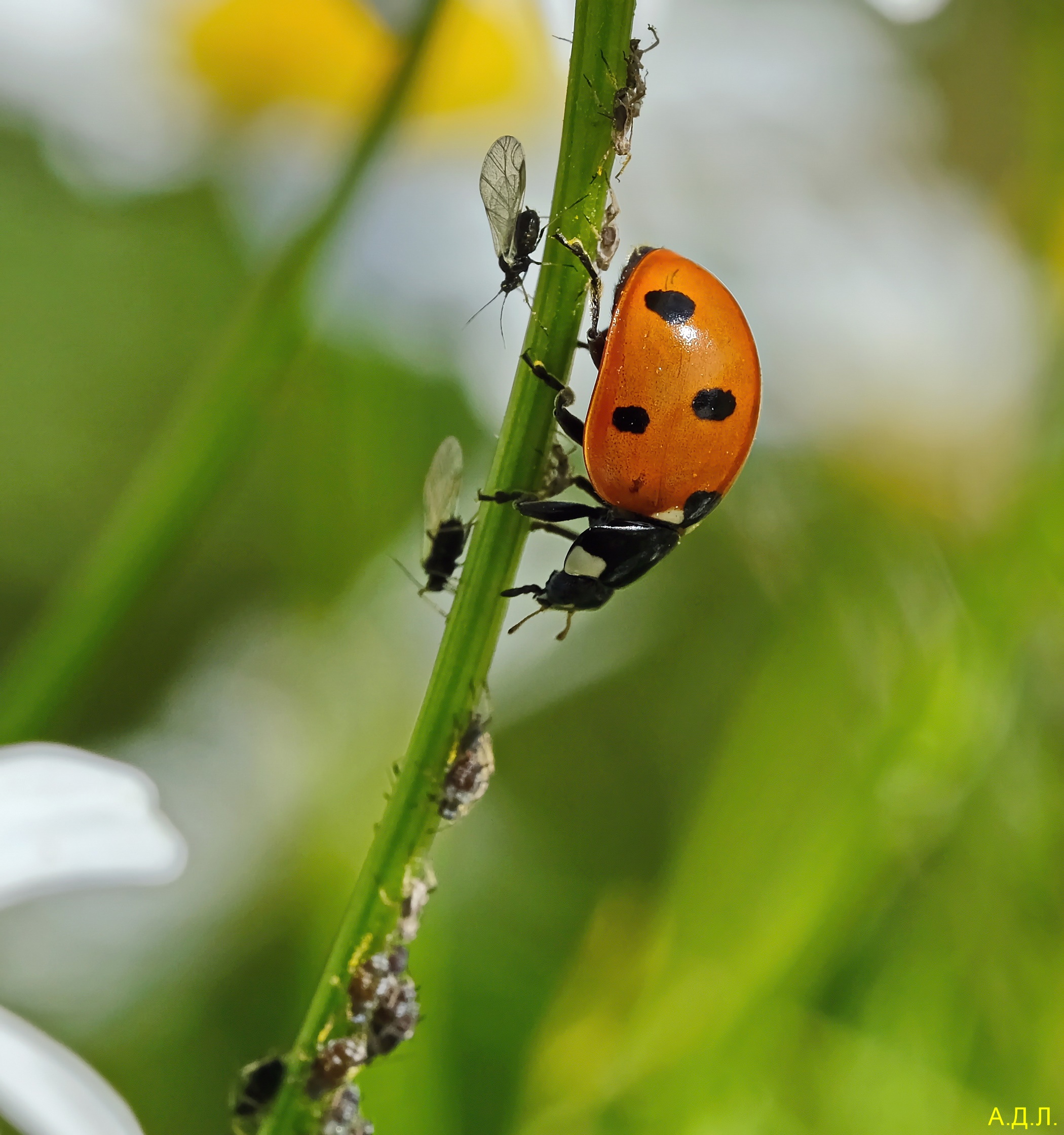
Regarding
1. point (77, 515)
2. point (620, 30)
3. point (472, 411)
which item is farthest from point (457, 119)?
point (620, 30)

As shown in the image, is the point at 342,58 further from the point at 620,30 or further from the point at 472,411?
the point at 620,30

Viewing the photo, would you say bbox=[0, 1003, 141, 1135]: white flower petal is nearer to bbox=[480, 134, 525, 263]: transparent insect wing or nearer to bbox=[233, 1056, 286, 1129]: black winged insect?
bbox=[233, 1056, 286, 1129]: black winged insect

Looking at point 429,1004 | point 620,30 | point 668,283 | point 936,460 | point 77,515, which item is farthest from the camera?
point 936,460

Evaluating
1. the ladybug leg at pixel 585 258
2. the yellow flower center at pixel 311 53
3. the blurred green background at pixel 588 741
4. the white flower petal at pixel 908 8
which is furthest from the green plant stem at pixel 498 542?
the white flower petal at pixel 908 8

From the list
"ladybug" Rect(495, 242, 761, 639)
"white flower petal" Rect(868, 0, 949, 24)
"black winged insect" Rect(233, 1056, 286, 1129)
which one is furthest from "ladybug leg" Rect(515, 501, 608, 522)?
"white flower petal" Rect(868, 0, 949, 24)

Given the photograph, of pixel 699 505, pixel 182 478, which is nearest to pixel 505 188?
pixel 699 505

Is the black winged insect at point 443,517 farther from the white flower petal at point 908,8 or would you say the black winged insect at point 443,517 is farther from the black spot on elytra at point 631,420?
the white flower petal at point 908,8
